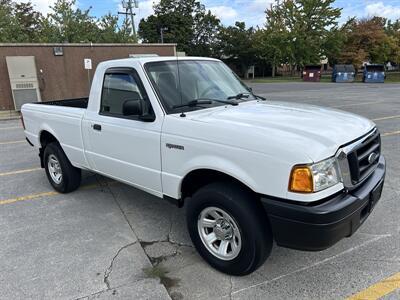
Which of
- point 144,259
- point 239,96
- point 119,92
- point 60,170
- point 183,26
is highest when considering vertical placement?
point 183,26

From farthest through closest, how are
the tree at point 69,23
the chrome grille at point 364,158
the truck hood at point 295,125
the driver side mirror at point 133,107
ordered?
the tree at point 69,23 < the driver side mirror at point 133,107 < the chrome grille at point 364,158 < the truck hood at point 295,125

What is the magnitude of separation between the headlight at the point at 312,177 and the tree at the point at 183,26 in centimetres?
5381

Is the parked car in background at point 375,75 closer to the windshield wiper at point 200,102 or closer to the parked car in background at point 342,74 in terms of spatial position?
the parked car in background at point 342,74

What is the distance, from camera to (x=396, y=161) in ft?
20.3

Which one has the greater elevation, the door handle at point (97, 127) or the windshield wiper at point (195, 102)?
the windshield wiper at point (195, 102)

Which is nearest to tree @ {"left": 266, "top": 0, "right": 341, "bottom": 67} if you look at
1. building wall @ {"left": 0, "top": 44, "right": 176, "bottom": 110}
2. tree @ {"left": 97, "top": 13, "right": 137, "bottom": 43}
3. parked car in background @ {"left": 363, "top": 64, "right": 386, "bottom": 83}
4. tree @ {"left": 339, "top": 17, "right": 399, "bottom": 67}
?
tree @ {"left": 339, "top": 17, "right": 399, "bottom": 67}

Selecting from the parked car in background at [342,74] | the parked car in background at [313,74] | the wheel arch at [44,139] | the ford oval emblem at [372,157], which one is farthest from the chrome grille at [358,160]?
the parked car in background at [313,74]

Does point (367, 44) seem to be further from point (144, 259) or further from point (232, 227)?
point (144, 259)

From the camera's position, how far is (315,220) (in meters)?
2.42

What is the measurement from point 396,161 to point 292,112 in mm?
3880

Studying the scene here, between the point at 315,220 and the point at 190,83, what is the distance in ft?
6.40

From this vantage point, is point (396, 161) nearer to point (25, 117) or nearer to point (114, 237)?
point (114, 237)

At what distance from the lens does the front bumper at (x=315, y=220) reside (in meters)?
2.44

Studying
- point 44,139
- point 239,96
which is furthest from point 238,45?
point 239,96
